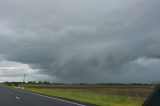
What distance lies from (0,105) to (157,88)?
18.7m

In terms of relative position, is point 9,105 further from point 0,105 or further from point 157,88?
point 157,88

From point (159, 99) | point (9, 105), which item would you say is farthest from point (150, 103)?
point (9, 105)

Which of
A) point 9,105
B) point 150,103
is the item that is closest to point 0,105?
point 9,105

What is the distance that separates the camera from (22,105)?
21.6m

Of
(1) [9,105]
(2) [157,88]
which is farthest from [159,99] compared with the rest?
(1) [9,105]

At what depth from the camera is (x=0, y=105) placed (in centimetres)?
2130

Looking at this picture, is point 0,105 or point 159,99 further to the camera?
point 0,105

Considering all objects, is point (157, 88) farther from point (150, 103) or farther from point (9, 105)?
point (9, 105)

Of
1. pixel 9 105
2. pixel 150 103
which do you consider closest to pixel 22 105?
pixel 9 105

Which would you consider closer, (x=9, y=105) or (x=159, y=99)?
(x=159, y=99)

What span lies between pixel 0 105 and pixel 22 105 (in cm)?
124

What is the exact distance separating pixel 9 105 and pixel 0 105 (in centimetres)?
50

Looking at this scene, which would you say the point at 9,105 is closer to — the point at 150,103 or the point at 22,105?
the point at 22,105

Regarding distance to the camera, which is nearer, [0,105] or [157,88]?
[157,88]
